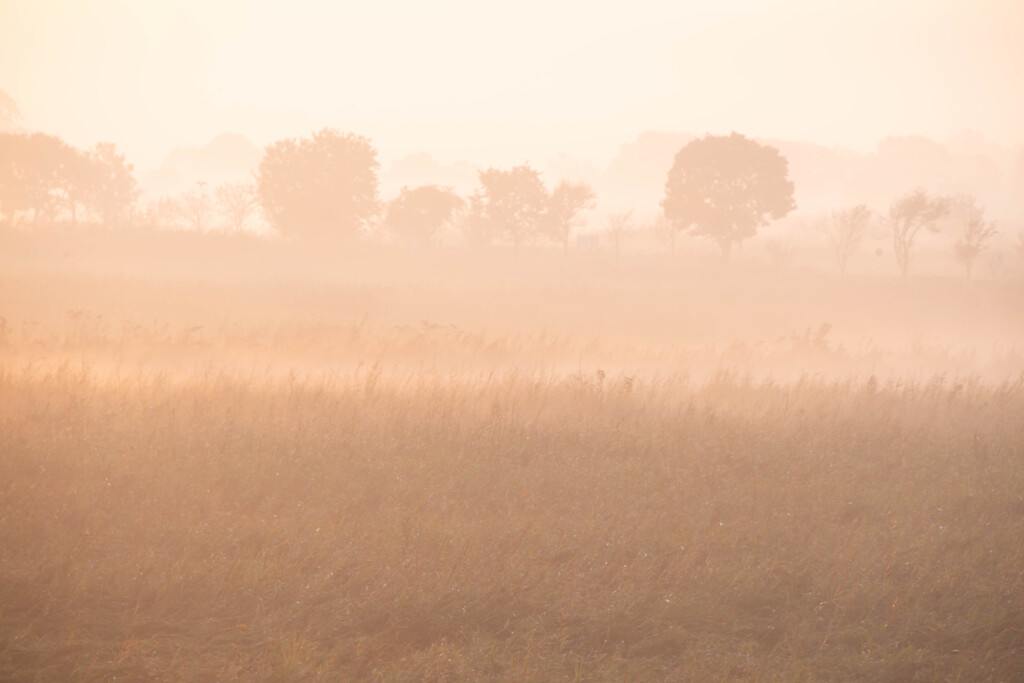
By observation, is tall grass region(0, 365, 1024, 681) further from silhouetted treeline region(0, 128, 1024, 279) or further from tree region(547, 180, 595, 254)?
tree region(547, 180, 595, 254)

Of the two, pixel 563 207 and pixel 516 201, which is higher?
pixel 516 201

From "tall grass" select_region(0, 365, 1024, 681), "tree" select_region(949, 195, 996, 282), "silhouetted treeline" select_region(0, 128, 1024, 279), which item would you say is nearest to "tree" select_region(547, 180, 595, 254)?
"silhouetted treeline" select_region(0, 128, 1024, 279)

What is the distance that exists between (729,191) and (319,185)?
26816 mm

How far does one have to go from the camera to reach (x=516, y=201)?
45.5 metres

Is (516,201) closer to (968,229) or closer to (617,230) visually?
(617,230)

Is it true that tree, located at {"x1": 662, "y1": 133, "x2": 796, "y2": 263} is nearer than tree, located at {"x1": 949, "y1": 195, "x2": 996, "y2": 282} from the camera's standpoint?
No

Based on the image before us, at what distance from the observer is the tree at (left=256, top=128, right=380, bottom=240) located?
42.3 meters

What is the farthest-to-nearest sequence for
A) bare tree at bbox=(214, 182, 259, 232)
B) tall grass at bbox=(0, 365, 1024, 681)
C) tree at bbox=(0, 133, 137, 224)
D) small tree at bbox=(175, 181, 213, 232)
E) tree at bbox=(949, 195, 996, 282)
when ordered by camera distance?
1. small tree at bbox=(175, 181, 213, 232)
2. bare tree at bbox=(214, 182, 259, 232)
3. tree at bbox=(0, 133, 137, 224)
4. tree at bbox=(949, 195, 996, 282)
5. tall grass at bbox=(0, 365, 1024, 681)

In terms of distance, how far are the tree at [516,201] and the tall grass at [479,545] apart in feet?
124

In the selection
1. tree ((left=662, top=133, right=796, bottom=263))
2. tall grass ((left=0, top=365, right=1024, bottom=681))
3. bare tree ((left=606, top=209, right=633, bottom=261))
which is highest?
tree ((left=662, top=133, right=796, bottom=263))

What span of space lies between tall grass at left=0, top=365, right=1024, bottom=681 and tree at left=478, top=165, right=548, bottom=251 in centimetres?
3783

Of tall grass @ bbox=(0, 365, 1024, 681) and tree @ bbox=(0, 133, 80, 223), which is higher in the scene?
tree @ bbox=(0, 133, 80, 223)

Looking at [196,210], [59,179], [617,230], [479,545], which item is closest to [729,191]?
[617,230]

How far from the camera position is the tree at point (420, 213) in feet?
→ 149
